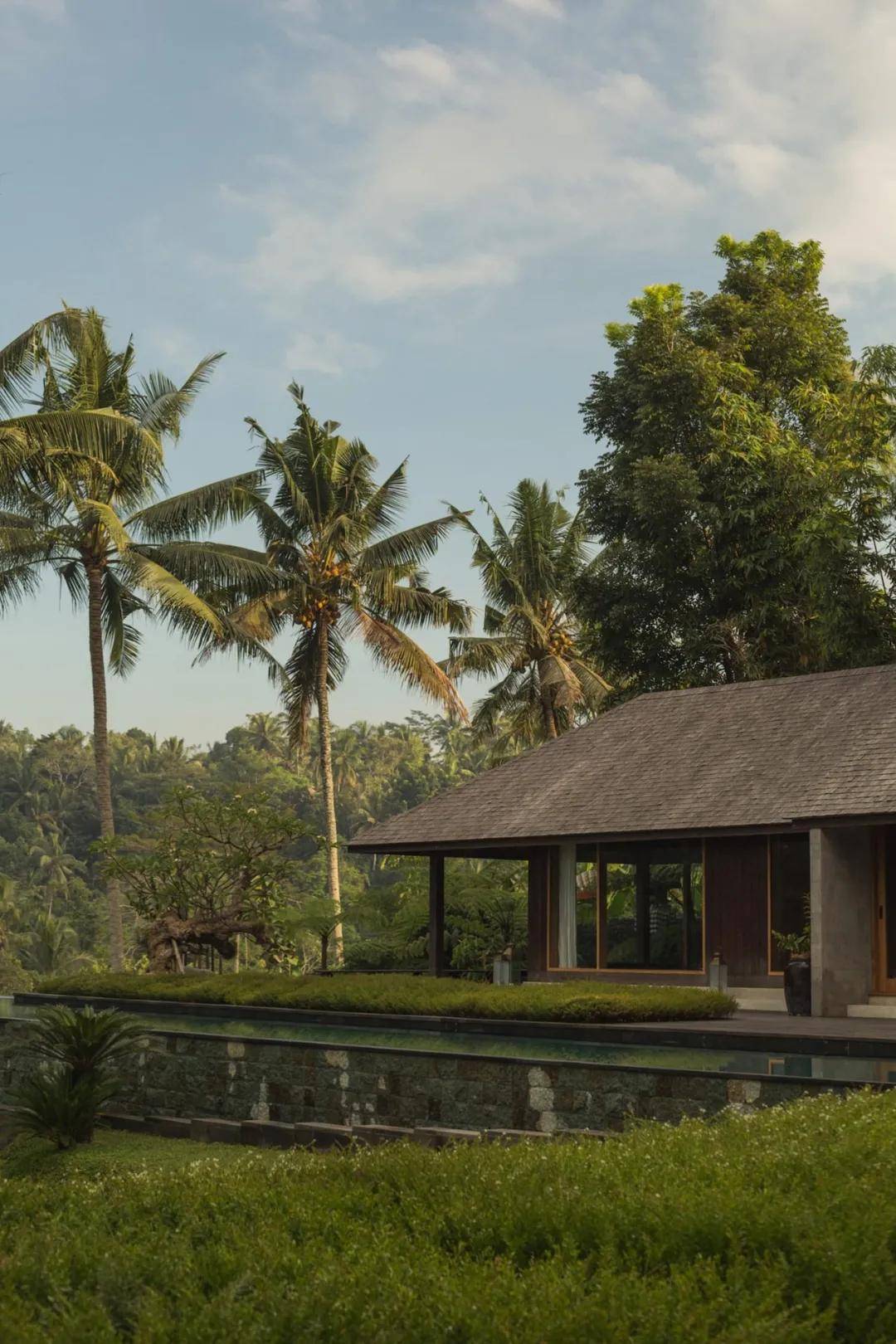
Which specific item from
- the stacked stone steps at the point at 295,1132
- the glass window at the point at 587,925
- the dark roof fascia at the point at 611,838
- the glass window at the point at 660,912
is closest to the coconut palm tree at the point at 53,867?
the dark roof fascia at the point at 611,838

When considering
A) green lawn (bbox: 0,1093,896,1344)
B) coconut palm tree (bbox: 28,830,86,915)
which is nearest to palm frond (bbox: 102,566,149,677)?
green lawn (bbox: 0,1093,896,1344)

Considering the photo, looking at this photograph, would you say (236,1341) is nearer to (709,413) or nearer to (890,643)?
(890,643)

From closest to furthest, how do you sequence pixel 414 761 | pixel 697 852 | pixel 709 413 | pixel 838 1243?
pixel 838 1243 < pixel 697 852 < pixel 709 413 < pixel 414 761

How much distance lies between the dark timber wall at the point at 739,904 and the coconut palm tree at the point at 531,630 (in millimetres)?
16020

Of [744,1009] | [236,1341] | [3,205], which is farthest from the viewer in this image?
[744,1009]

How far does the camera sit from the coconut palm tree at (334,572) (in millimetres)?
35250

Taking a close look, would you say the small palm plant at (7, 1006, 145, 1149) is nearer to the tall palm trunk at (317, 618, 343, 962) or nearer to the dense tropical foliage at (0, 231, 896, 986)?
the dense tropical foliage at (0, 231, 896, 986)

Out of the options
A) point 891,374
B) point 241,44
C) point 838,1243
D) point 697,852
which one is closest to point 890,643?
point 891,374

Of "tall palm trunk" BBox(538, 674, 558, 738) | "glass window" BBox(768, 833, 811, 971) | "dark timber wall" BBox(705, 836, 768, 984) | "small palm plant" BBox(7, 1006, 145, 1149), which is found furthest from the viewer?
"tall palm trunk" BBox(538, 674, 558, 738)

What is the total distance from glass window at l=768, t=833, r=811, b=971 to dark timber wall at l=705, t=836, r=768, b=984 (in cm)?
13

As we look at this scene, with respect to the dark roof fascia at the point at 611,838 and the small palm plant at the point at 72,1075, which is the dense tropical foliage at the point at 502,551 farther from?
the small palm plant at the point at 72,1075

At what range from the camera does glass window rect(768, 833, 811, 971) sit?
20.6 m

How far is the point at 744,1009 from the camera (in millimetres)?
20547

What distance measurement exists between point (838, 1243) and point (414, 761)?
77093 millimetres
